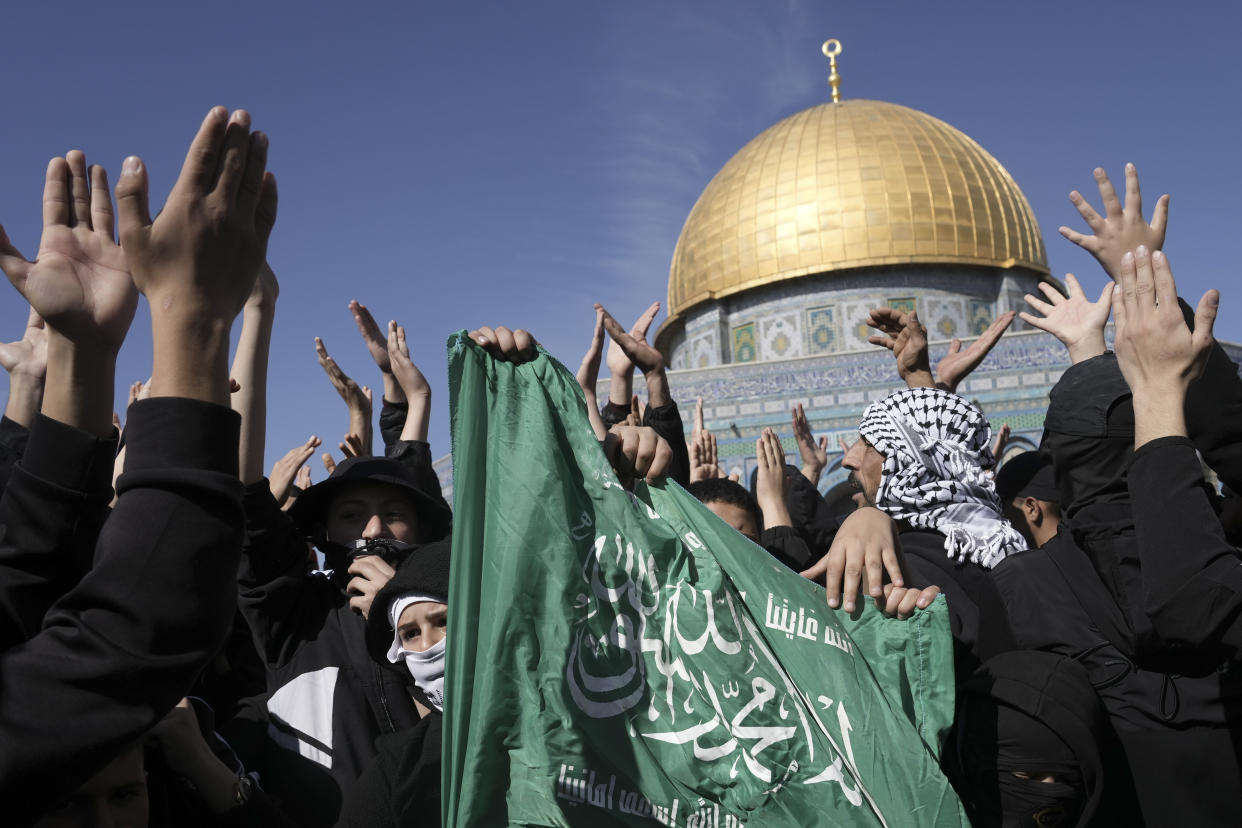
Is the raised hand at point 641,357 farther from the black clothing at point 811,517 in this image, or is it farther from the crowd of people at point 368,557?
the black clothing at point 811,517

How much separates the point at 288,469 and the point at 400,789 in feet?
7.15

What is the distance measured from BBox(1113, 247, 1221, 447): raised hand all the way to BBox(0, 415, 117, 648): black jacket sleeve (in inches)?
66.0

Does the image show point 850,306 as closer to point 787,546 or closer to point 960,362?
point 960,362

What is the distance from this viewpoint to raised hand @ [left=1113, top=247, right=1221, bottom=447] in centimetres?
206

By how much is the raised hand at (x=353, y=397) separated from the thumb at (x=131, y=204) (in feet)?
9.52

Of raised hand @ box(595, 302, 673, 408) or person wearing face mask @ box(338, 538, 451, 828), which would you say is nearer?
person wearing face mask @ box(338, 538, 451, 828)

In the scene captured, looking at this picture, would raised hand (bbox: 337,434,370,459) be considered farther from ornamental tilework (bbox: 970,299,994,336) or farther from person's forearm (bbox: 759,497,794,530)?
ornamental tilework (bbox: 970,299,994,336)

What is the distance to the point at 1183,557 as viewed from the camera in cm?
193

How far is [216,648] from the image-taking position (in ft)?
4.01

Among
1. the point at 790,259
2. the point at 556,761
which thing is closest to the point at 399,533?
the point at 556,761

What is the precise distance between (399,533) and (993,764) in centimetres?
165

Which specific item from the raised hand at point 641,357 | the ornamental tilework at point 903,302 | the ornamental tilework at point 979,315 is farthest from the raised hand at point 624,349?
the ornamental tilework at point 979,315

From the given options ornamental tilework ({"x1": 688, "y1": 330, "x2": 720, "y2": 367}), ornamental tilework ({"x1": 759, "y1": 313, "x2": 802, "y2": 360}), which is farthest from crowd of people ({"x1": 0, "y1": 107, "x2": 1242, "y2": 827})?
ornamental tilework ({"x1": 688, "y1": 330, "x2": 720, "y2": 367})

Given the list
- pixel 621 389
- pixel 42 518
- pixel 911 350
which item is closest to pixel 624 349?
pixel 621 389
